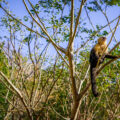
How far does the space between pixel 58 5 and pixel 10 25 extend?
200 cm

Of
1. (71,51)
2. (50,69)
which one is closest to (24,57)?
(50,69)

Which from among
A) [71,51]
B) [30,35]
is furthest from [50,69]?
[71,51]

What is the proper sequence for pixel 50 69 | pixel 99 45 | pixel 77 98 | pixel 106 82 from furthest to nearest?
1. pixel 50 69
2. pixel 106 82
3. pixel 99 45
4. pixel 77 98

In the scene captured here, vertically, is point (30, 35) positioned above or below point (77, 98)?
above

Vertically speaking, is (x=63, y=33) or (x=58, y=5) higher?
(x=58, y=5)

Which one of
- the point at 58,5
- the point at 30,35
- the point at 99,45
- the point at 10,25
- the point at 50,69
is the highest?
the point at 58,5

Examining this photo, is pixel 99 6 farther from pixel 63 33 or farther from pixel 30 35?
pixel 30 35

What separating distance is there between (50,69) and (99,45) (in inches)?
102

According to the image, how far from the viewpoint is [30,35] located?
5.32 metres

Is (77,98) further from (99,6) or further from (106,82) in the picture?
(99,6)

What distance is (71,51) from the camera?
294 cm

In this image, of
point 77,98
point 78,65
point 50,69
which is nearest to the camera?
point 77,98

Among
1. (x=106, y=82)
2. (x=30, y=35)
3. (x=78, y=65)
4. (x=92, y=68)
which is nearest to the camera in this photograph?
(x=92, y=68)

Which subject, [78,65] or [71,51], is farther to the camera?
[78,65]
